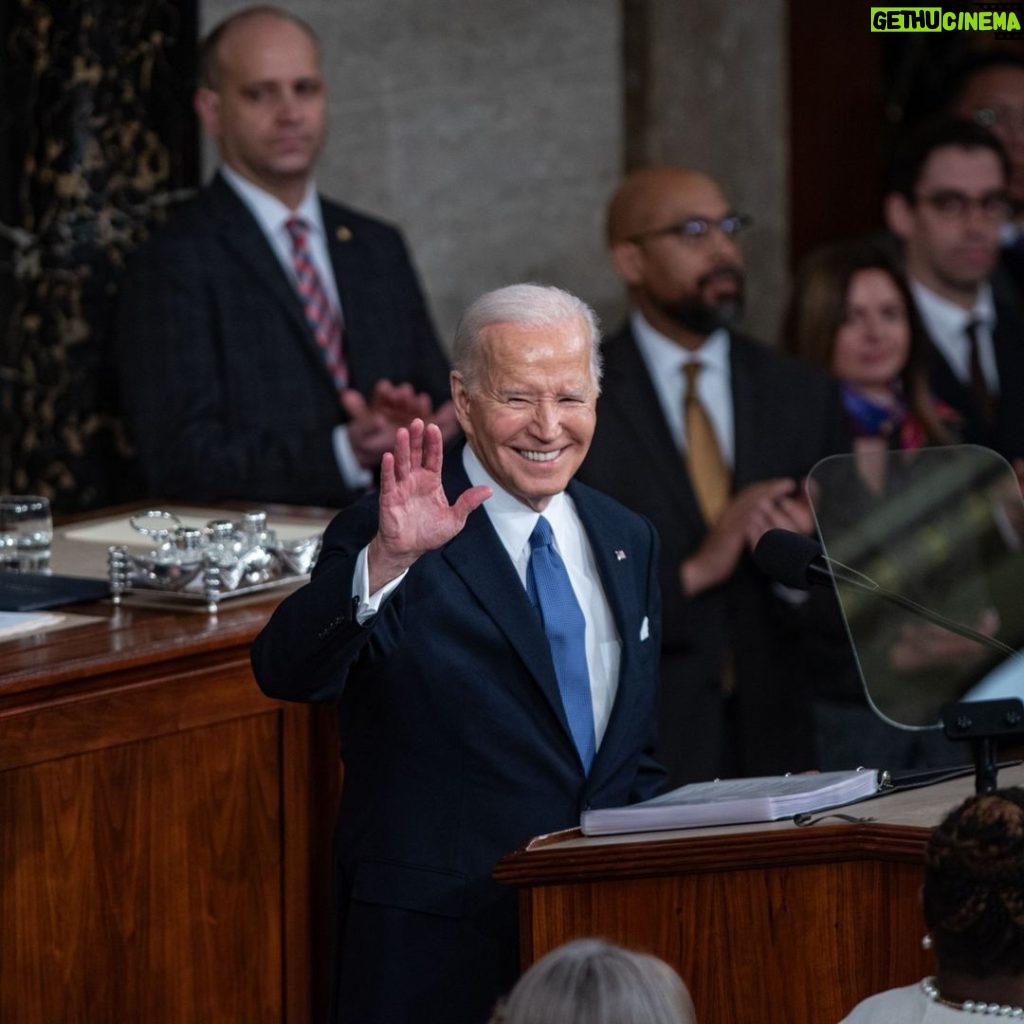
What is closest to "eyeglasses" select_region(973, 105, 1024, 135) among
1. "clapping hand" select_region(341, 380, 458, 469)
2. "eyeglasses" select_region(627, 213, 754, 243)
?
"eyeglasses" select_region(627, 213, 754, 243)

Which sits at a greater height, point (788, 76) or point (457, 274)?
point (788, 76)

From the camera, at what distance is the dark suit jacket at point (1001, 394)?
18.9ft

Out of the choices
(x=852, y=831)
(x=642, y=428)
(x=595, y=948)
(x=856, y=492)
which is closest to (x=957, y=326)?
(x=642, y=428)

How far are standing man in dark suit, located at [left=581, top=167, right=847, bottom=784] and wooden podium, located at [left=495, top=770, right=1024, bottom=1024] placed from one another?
78.2 inches

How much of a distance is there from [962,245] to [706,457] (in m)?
1.27

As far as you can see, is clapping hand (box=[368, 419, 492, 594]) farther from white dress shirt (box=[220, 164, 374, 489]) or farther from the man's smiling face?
white dress shirt (box=[220, 164, 374, 489])

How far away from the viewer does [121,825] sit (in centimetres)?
345

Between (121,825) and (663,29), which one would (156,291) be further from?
(663,29)

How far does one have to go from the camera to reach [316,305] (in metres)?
5.13

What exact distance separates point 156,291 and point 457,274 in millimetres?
1667

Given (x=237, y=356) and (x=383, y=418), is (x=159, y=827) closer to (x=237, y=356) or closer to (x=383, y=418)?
(x=383, y=418)

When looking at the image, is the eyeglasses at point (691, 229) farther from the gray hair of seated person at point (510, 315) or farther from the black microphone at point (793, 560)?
the black microphone at point (793, 560)

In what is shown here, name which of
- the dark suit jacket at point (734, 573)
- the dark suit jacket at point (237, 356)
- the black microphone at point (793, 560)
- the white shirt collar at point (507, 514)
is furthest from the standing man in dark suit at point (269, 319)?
the black microphone at point (793, 560)

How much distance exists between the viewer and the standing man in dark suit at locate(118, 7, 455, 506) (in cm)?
481
